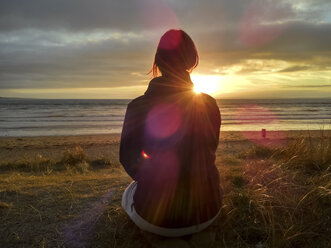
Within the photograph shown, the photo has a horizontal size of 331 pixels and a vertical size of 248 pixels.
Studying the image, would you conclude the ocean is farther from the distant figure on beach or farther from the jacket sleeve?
the jacket sleeve

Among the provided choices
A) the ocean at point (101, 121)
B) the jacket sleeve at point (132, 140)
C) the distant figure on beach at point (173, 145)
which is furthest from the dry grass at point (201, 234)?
the ocean at point (101, 121)

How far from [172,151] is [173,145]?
0.16 ft

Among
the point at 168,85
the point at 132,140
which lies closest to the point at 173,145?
the point at 132,140

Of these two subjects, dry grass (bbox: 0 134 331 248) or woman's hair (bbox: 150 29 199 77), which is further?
dry grass (bbox: 0 134 331 248)

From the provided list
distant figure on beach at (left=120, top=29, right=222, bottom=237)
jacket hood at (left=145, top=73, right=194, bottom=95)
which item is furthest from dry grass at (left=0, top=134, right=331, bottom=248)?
jacket hood at (left=145, top=73, right=194, bottom=95)

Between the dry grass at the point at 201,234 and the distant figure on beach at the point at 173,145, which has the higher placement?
the distant figure on beach at the point at 173,145

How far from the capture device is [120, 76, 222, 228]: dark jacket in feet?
6.52

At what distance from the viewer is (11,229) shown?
2719 mm

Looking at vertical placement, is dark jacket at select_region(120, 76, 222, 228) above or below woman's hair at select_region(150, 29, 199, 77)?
below

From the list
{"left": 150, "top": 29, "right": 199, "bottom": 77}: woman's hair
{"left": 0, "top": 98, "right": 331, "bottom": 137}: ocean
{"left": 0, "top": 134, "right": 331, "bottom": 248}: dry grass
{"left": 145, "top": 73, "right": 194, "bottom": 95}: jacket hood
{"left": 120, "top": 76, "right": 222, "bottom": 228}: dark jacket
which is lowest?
{"left": 0, "top": 98, "right": 331, "bottom": 137}: ocean

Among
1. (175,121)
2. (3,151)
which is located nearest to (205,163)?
(175,121)

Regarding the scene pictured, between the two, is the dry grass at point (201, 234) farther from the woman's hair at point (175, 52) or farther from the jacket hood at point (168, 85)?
the woman's hair at point (175, 52)

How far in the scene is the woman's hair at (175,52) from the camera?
2.09 meters

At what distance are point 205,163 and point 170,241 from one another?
0.70m
